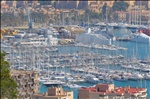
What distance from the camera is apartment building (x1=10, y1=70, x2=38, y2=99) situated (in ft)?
36.5

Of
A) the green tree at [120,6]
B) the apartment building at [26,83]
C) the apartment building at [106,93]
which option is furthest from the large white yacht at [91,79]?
the green tree at [120,6]

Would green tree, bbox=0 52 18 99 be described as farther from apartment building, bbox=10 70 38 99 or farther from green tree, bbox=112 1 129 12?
green tree, bbox=112 1 129 12

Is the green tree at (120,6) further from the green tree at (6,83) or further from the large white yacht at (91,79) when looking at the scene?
the green tree at (6,83)

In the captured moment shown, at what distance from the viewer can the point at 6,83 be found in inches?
231

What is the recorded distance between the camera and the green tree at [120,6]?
51.3 meters

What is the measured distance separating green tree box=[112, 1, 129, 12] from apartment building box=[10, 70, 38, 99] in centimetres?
3895

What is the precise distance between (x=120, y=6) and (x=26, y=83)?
40.6 metres

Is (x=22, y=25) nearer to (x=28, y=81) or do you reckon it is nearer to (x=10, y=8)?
(x=10, y=8)

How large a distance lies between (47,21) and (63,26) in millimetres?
3242

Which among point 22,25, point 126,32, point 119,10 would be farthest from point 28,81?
point 119,10

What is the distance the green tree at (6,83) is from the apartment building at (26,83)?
196 inches

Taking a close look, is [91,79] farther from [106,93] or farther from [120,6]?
[120,6]

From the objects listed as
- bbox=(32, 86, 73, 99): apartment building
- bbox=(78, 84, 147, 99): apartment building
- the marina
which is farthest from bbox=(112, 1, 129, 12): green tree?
bbox=(32, 86, 73, 99): apartment building

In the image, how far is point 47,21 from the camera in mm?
45688
